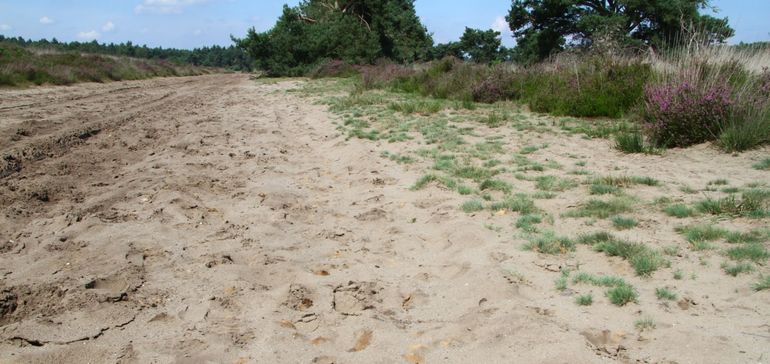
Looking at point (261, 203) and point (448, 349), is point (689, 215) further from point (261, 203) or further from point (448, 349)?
point (261, 203)

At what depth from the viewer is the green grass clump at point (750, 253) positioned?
3.38 metres

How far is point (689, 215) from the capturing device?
4.31m

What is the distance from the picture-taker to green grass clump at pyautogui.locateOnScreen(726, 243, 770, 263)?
3.38 meters

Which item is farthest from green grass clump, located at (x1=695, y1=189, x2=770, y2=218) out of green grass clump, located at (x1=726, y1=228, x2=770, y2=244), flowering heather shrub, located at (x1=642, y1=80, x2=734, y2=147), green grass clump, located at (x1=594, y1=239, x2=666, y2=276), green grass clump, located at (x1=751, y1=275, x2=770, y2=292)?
flowering heather shrub, located at (x1=642, y1=80, x2=734, y2=147)

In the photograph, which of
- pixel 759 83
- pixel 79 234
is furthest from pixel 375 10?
pixel 79 234

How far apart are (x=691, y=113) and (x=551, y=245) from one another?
403 cm

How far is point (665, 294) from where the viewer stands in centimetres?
311

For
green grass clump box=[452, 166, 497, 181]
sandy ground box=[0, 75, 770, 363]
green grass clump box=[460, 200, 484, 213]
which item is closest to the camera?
sandy ground box=[0, 75, 770, 363]

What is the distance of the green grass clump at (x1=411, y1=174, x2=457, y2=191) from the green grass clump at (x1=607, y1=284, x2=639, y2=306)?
267 centimetres

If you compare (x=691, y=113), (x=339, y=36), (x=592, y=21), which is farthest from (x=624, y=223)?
(x=339, y=36)

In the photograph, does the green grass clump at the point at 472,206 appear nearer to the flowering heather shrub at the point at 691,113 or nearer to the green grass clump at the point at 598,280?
the green grass clump at the point at 598,280

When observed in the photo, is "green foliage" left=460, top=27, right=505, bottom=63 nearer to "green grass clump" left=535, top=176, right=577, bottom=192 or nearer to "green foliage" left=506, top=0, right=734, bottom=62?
"green foliage" left=506, top=0, right=734, bottom=62

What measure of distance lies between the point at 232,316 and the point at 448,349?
4.27 ft

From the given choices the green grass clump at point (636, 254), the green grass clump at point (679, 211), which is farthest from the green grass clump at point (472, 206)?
the green grass clump at point (679, 211)
